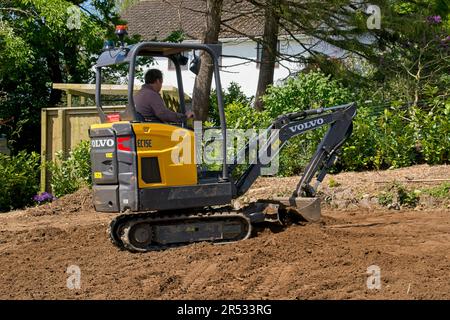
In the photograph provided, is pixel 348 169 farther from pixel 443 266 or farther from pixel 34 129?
pixel 34 129

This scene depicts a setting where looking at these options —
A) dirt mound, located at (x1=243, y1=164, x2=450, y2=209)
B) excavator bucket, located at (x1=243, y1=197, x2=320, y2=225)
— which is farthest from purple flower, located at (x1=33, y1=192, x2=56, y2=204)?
excavator bucket, located at (x1=243, y1=197, x2=320, y2=225)

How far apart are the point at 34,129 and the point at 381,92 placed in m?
9.47

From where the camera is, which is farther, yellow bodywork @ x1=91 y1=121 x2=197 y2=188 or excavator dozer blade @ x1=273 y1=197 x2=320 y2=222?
excavator dozer blade @ x1=273 y1=197 x2=320 y2=222

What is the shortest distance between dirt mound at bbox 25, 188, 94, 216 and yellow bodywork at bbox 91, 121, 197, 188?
4.98 m

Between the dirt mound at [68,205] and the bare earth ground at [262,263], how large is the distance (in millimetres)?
2319

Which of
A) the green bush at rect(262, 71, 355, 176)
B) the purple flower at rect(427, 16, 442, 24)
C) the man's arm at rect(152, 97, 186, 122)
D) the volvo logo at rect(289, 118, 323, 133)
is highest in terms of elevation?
the purple flower at rect(427, 16, 442, 24)

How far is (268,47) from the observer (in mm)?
17734

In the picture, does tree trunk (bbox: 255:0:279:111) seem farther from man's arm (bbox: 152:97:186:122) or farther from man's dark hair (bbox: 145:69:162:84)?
man's arm (bbox: 152:97:186:122)

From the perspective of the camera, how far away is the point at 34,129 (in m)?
21.3

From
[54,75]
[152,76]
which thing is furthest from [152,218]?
[54,75]

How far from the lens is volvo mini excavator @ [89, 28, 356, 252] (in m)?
A: 9.11

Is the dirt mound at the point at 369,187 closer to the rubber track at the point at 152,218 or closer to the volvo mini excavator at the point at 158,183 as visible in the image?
the volvo mini excavator at the point at 158,183
